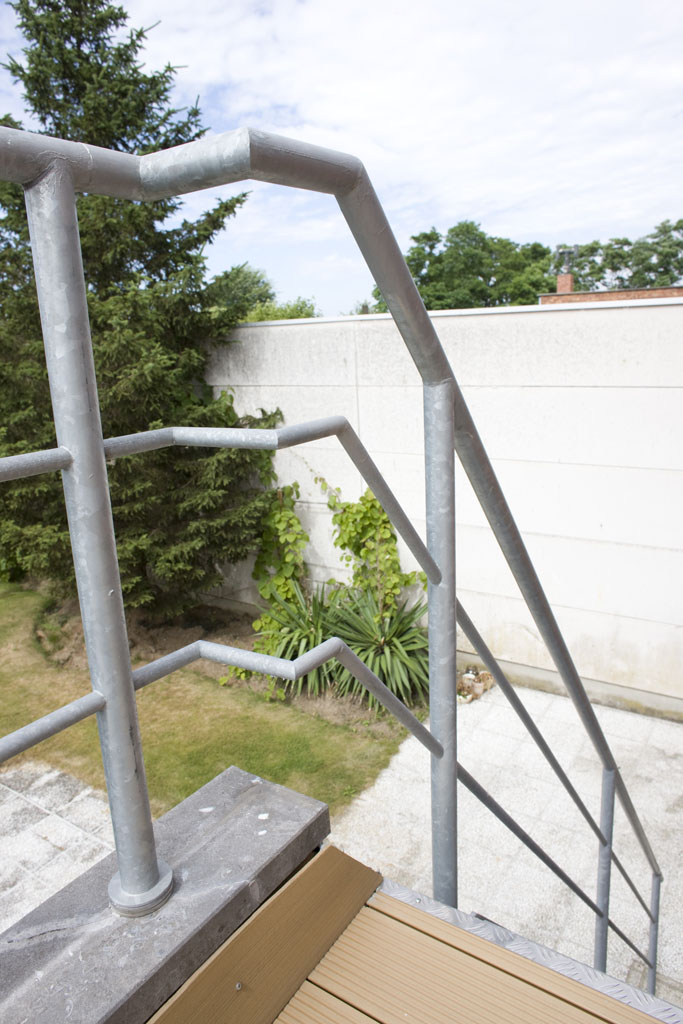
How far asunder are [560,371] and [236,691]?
3374 mm

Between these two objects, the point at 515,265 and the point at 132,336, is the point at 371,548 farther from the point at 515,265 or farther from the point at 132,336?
the point at 515,265

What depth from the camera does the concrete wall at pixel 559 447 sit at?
436 cm

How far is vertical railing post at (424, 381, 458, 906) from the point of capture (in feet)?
2.88

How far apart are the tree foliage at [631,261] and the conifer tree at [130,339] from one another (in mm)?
36267

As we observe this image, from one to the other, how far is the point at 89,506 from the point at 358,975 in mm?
763

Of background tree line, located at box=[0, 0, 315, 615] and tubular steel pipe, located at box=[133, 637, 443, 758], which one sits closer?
tubular steel pipe, located at box=[133, 637, 443, 758]

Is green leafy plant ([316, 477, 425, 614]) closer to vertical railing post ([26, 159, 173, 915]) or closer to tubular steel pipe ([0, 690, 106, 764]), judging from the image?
vertical railing post ([26, 159, 173, 915])

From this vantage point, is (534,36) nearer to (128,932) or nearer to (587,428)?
(587,428)

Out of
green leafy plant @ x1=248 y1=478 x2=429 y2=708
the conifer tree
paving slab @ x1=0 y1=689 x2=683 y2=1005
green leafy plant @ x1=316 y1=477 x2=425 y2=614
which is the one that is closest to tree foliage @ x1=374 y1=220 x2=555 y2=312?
the conifer tree

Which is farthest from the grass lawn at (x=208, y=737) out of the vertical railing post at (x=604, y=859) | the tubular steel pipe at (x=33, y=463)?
the tubular steel pipe at (x=33, y=463)

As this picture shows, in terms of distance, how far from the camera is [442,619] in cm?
98

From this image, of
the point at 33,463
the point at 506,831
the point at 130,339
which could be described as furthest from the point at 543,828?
the point at 130,339

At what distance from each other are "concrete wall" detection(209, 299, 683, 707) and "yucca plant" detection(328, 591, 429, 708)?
0.48 m

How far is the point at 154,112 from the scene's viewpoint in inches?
233
